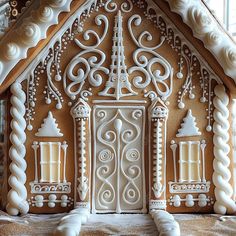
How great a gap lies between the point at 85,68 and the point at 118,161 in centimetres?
43

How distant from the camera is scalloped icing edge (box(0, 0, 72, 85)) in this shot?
6.23 ft

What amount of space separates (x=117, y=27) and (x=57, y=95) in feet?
1.31

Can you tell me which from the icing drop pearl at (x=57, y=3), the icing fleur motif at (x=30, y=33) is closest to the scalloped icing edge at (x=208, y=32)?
the icing drop pearl at (x=57, y=3)

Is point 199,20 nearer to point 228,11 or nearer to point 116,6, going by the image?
point 116,6

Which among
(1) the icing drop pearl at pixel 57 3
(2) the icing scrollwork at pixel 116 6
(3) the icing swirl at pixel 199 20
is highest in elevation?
(2) the icing scrollwork at pixel 116 6

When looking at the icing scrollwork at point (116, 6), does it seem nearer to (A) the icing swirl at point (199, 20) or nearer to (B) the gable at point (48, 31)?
(B) the gable at point (48, 31)

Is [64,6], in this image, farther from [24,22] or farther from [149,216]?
[149,216]

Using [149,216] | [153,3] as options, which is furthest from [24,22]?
[149,216]

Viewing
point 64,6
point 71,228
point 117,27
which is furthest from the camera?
point 117,27

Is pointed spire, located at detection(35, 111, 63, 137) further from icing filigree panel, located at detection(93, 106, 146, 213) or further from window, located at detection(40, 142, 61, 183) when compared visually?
icing filigree panel, located at detection(93, 106, 146, 213)

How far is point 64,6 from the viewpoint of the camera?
1.92 m

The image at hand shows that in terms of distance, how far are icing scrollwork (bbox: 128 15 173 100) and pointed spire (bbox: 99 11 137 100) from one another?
35mm

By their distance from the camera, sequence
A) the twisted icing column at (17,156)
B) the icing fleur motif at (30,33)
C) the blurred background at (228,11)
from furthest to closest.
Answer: the blurred background at (228,11), the twisted icing column at (17,156), the icing fleur motif at (30,33)

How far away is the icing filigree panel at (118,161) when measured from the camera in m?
2.04
